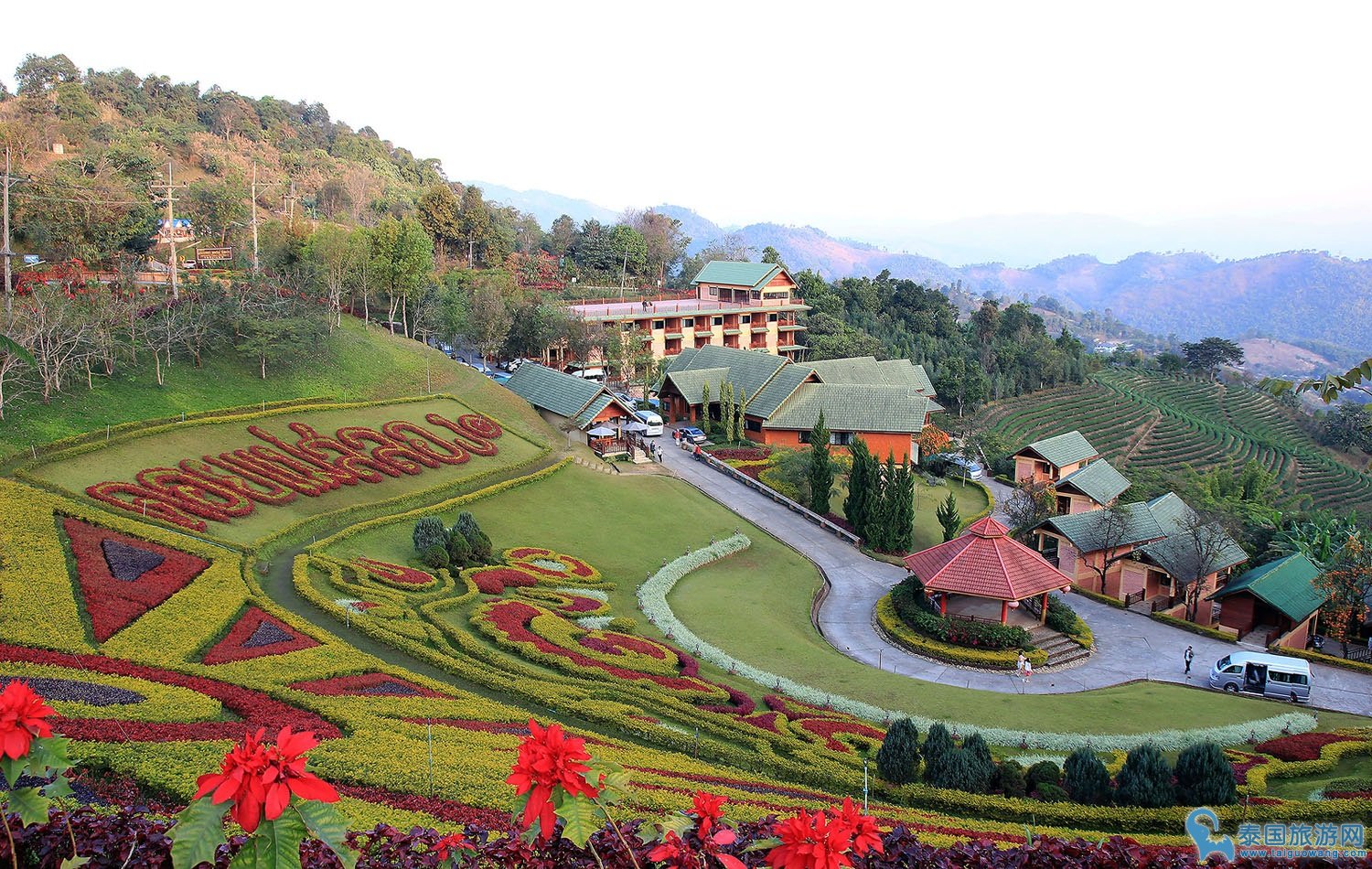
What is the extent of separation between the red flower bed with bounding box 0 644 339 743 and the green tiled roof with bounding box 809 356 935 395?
43358 mm

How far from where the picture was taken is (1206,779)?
1681 centimetres

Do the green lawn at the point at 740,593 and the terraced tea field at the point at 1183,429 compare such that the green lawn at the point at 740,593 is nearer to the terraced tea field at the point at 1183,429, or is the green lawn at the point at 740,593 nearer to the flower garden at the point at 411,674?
the flower garden at the point at 411,674

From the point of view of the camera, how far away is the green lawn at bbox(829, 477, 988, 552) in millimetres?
40500

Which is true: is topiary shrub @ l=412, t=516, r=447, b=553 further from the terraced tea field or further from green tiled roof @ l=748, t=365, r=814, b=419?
the terraced tea field

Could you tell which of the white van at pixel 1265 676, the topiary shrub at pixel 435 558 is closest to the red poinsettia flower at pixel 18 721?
the topiary shrub at pixel 435 558

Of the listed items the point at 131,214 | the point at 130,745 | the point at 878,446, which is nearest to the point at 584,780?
the point at 130,745

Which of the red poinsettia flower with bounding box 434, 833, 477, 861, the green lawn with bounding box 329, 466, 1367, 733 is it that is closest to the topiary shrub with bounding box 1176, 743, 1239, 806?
the green lawn with bounding box 329, 466, 1367, 733

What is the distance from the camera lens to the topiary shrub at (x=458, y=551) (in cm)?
2870

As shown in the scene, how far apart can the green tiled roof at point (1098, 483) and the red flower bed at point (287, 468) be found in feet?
86.1

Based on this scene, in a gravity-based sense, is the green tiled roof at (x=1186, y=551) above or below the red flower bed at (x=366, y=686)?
below

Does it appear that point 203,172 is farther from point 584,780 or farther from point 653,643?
point 584,780

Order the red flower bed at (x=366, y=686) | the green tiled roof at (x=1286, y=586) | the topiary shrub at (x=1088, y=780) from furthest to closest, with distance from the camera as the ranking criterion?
the green tiled roof at (x=1286, y=586)
the red flower bed at (x=366, y=686)
the topiary shrub at (x=1088, y=780)

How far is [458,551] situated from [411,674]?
9021 millimetres

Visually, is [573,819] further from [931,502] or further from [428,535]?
[931,502]
